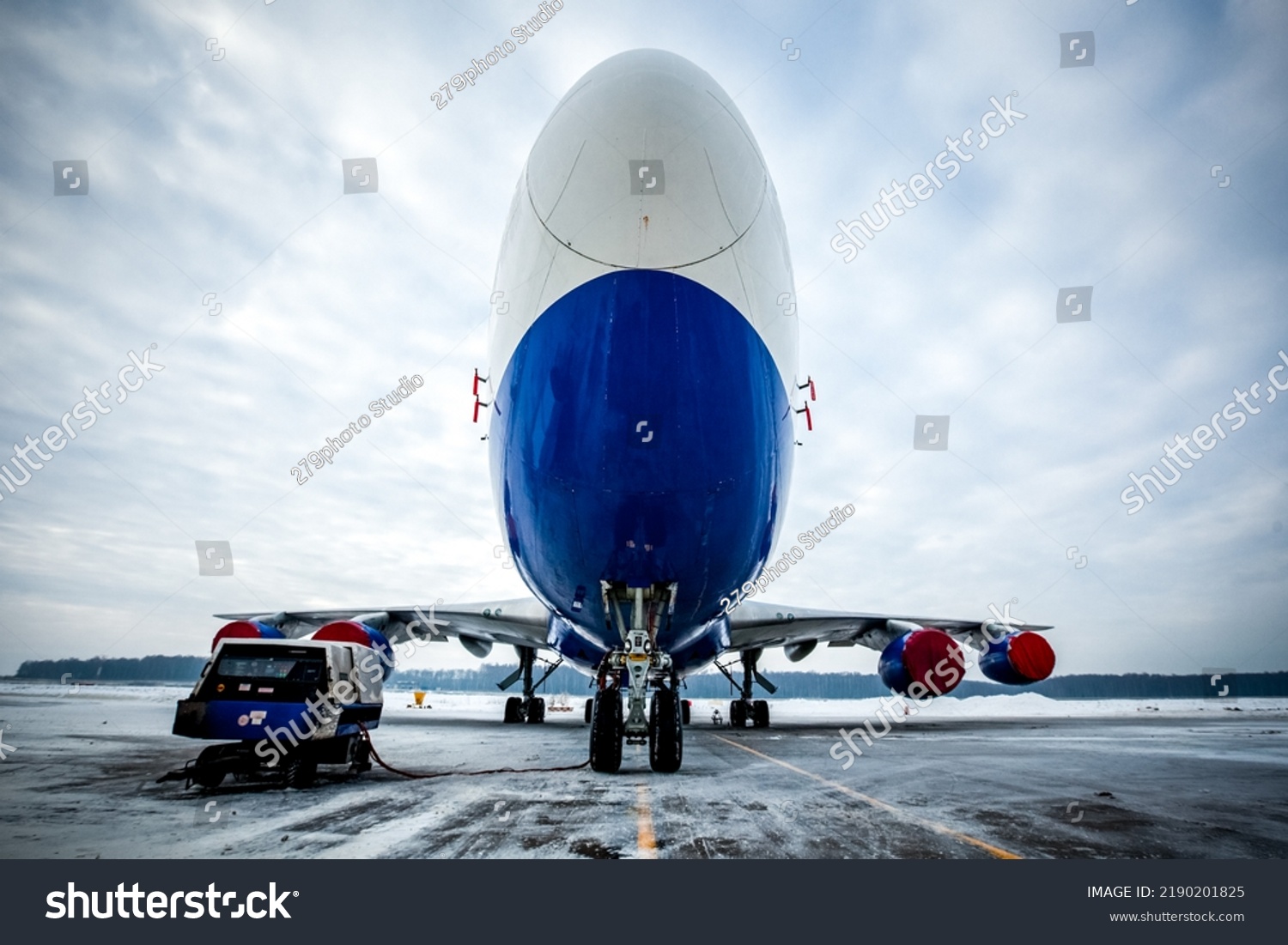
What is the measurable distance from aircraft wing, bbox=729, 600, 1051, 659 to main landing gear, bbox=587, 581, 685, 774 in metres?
7.02

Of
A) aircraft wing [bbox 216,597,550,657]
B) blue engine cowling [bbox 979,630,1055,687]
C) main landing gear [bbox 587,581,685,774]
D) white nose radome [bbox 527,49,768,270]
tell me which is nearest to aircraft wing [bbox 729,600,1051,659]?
blue engine cowling [bbox 979,630,1055,687]

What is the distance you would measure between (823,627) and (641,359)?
12876mm

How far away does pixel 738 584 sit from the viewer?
21.1ft

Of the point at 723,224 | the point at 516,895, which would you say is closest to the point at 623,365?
the point at 723,224

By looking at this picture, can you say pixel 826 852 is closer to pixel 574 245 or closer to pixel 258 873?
pixel 258 873

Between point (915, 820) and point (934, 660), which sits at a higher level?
point (934, 660)

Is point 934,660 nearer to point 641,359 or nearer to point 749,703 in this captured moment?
point 749,703

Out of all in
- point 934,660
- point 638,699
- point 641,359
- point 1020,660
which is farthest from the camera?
point 1020,660

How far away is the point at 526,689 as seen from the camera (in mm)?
17656

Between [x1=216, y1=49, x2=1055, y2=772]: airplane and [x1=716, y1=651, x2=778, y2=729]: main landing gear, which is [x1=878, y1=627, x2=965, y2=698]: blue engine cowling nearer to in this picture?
[x1=716, y1=651, x2=778, y2=729]: main landing gear

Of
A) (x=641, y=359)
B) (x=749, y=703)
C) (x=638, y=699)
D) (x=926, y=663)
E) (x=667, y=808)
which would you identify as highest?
(x=641, y=359)

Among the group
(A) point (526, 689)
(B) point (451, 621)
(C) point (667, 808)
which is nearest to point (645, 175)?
(C) point (667, 808)

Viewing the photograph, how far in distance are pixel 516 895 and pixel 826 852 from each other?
1786 millimetres

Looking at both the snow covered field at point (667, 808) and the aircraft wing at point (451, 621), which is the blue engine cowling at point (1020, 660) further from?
the aircraft wing at point (451, 621)
